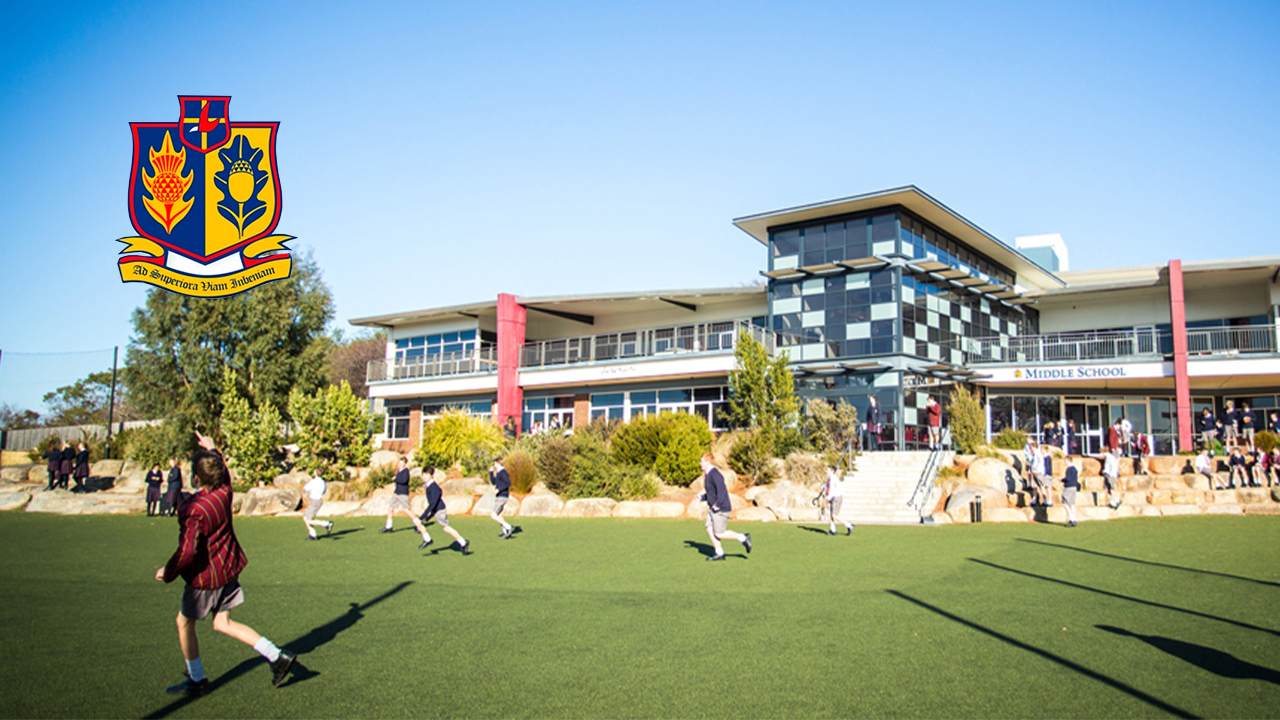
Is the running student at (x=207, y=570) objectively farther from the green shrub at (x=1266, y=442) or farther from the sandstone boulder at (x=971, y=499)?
the green shrub at (x=1266, y=442)

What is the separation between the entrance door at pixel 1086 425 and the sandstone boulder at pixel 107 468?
121 ft

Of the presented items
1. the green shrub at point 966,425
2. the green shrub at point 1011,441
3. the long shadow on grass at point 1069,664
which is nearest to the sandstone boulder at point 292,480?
the green shrub at point 966,425

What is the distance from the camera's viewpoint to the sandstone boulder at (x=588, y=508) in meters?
19.9

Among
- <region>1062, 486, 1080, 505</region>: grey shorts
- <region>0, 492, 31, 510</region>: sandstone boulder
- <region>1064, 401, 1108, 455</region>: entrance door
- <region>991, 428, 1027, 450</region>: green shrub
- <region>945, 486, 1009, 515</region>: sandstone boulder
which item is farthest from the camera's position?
<region>1064, 401, 1108, 455</region>: entrance door

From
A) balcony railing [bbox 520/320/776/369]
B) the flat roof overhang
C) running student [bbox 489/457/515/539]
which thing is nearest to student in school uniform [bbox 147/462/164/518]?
running student [bbox 489/457/515/539]

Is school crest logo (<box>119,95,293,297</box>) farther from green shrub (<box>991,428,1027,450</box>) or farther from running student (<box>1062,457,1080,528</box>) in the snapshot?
green shrub (<box>991,428,1027,450</box>)

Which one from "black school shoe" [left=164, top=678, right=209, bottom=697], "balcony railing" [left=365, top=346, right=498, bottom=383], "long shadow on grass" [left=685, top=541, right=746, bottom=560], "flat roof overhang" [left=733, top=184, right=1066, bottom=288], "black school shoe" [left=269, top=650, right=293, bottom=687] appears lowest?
"long shadow on grass" [left=685, top=541, right=746, bottom=560]

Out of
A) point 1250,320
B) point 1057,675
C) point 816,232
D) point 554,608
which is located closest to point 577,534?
point 554,608

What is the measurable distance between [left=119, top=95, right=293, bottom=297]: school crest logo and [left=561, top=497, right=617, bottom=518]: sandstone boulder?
395 inches

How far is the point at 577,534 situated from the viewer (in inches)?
617

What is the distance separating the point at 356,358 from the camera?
58625 millimetres

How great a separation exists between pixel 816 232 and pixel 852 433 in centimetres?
848

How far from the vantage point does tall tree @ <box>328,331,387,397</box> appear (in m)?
56.7

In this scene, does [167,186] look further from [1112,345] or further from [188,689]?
[1112,345]
